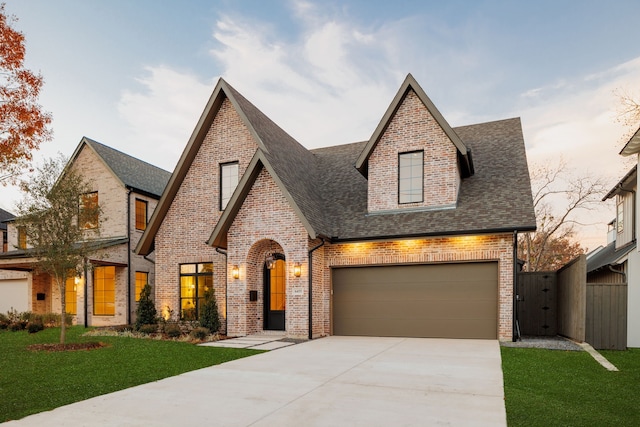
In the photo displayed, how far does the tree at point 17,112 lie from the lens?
15219 millimetres

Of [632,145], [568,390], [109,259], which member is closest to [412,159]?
[632,145]

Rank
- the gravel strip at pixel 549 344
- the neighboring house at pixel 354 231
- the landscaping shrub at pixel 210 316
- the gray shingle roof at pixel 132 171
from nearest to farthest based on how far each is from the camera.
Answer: the gravel strip at pixel 549 344
the neighboring house at pixel 354 231
the landscaping shrub at pixel 210 316
the gray shingle roof at pixel 132 171

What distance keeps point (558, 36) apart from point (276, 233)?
45.5 ft

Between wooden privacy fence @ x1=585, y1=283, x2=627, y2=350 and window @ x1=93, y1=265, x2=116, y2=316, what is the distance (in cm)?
1799

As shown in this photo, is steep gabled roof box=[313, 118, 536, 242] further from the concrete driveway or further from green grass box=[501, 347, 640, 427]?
the concrete driveway

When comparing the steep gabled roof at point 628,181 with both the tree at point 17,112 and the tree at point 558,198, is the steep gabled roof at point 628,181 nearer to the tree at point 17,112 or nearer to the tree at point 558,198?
the tree at point 558,198

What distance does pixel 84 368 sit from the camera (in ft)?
26.9

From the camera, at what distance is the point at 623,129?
64.6 ft

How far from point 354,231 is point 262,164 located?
3.75 meters

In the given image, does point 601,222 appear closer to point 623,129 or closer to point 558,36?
point 623,129

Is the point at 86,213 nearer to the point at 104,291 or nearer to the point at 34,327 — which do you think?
the point at 34,327

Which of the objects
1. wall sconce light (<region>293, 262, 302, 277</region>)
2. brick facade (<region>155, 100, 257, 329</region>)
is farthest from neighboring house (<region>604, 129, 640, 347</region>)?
brick facade (<region>155, 100, 257, 329</region>)

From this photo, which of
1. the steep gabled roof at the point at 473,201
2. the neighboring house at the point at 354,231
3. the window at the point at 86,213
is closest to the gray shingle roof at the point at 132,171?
the neighboring house at the point at 354,231

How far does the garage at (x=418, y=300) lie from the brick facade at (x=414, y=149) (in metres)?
2.25
